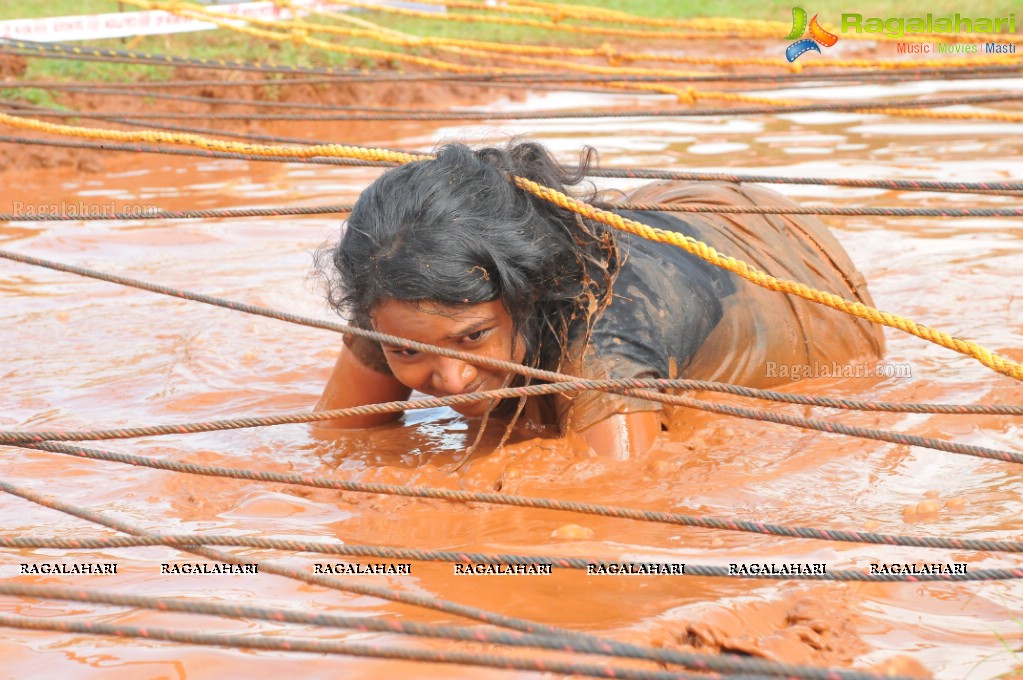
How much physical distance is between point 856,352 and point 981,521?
1229mm

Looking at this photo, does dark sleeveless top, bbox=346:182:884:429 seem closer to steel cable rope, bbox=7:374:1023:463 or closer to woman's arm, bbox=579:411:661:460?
woman's arm, bbox=579:411:661:460

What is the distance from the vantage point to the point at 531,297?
9.29 ft

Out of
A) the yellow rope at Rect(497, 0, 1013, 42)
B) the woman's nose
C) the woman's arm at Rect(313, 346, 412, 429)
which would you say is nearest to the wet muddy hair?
the woman's nose

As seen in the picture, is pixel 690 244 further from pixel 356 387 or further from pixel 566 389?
pixel 356 387

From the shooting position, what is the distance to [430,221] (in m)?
2.66

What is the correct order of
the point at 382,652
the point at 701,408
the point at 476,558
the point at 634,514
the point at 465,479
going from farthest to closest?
the point at 465,479 → the point at 701,408 → the point at 634,514 → the point at 476,558 → the point at 382,652

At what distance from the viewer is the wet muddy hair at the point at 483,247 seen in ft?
8.73

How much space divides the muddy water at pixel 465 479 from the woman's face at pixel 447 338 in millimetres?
318

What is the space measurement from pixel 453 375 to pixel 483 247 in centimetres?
31

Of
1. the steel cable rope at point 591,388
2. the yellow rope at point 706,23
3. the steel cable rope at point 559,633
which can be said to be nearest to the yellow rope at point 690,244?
the steel cable rope at point 591,388

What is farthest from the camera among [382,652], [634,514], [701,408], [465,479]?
[465,479]

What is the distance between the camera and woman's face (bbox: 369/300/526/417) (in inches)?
107

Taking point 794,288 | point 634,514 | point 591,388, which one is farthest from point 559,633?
point 794,288

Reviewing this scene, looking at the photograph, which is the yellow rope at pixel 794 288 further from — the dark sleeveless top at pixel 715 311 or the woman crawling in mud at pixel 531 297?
the dark sleeveless top at pixel 715 311
